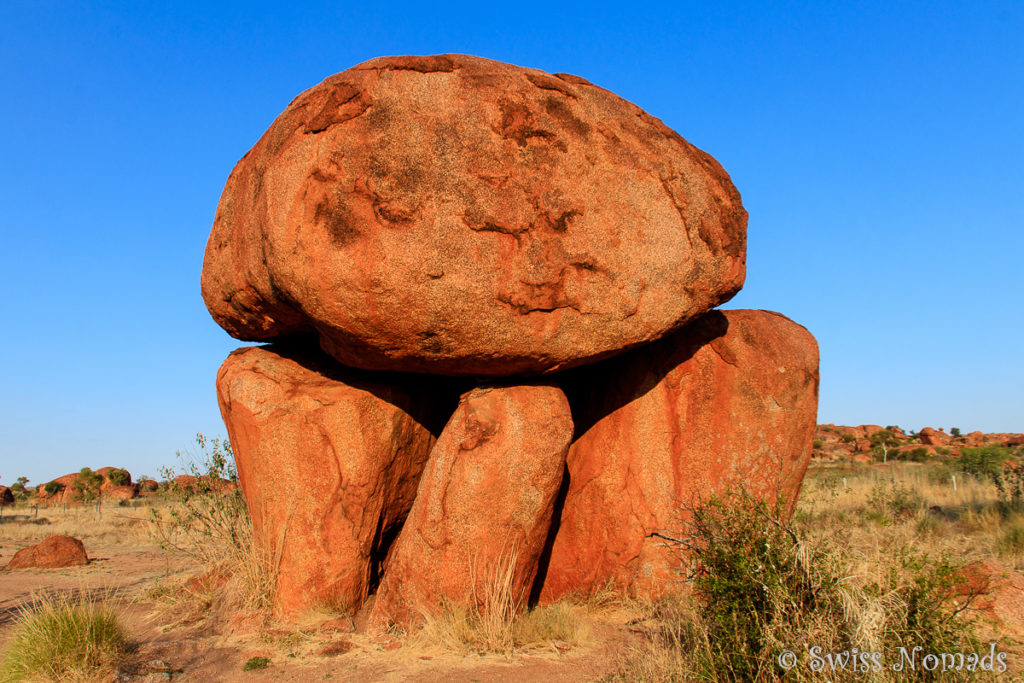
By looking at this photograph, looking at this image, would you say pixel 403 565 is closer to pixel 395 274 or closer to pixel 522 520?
pixel 522 520

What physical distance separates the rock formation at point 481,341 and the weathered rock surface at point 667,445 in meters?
0.02

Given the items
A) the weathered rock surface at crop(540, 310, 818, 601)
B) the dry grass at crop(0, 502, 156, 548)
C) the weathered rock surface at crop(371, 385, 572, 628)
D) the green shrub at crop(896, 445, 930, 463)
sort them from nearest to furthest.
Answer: the weathered rock surface at crop(371, 385, 572, 628), the weathered rock surface at crop(540, 310, 818, 601), the dry grass at crop(0, 502, 156, 548), the green shrub at crop(896, 445, 930, 463)

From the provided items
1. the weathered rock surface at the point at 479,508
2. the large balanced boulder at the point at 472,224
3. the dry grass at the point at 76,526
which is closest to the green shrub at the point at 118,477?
the dry grass at the point at 76,526

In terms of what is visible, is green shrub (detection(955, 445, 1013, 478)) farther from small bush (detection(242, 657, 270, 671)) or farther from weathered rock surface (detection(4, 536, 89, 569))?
weathered rock surface (detection(4, 536, 89, 569))

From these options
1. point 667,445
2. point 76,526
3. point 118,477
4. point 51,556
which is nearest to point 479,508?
point 667,445

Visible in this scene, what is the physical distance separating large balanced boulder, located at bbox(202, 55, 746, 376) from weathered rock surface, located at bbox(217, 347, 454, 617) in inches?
23.7

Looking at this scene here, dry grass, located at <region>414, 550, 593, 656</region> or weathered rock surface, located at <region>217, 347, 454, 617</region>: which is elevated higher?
weathered rock surface, located at <region>217, 347, 454, 617</region>

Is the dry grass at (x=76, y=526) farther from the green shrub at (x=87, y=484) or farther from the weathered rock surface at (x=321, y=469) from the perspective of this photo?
the weathered rock surface at (x=321, y=469)

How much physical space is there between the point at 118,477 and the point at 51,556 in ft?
78.9

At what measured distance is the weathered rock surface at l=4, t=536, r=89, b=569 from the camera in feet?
35.8

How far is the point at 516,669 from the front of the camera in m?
4.68

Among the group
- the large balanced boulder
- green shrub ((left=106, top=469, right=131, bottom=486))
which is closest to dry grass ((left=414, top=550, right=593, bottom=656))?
the large balanced boulder

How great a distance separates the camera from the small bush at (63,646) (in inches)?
183

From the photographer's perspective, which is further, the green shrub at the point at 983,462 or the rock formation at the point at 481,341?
the green shrub at the point at 983,462
